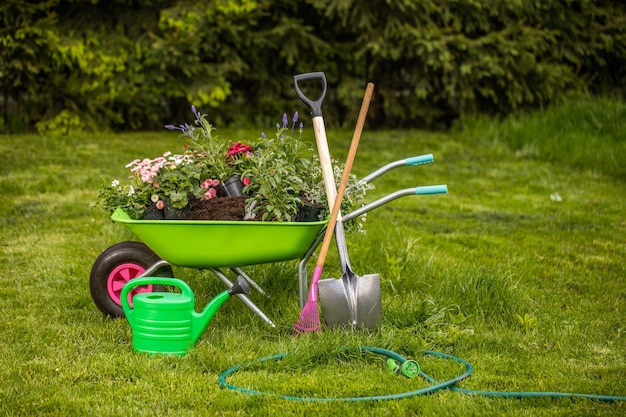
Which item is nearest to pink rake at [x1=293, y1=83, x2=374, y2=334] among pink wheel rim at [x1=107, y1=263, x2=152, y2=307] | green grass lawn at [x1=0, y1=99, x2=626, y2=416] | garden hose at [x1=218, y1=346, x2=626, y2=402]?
green grass lawn at [x1=0, y1=99, x2=626, y2=416]

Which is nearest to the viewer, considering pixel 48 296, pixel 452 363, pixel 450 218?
pixel 452 363

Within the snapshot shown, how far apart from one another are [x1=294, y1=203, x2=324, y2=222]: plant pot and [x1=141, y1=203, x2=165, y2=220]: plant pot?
569 millimetres

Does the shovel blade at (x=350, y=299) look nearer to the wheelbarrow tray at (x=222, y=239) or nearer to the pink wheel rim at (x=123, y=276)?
the wheelbarrow tray at (x=222, y=239)

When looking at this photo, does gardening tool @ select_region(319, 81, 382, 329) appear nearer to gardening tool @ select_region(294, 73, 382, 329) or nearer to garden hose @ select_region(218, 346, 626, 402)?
gardening tool @ select_region(294, 73, 382, 329)

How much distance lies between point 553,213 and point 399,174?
1.62m

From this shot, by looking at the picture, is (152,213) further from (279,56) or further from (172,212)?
(279,56)

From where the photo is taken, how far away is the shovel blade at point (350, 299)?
3283 millimetres

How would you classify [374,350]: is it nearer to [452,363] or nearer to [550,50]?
[452,363]

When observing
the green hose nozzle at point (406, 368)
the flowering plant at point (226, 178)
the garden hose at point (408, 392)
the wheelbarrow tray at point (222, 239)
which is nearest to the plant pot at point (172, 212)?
the flowering plant at point (226, 178)

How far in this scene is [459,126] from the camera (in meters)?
9.36

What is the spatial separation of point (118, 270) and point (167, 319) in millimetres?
526

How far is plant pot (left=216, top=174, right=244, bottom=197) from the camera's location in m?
3.54

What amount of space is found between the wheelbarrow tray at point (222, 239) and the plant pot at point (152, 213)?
0.12 metres

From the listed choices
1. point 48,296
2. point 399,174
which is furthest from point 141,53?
point 48,296
